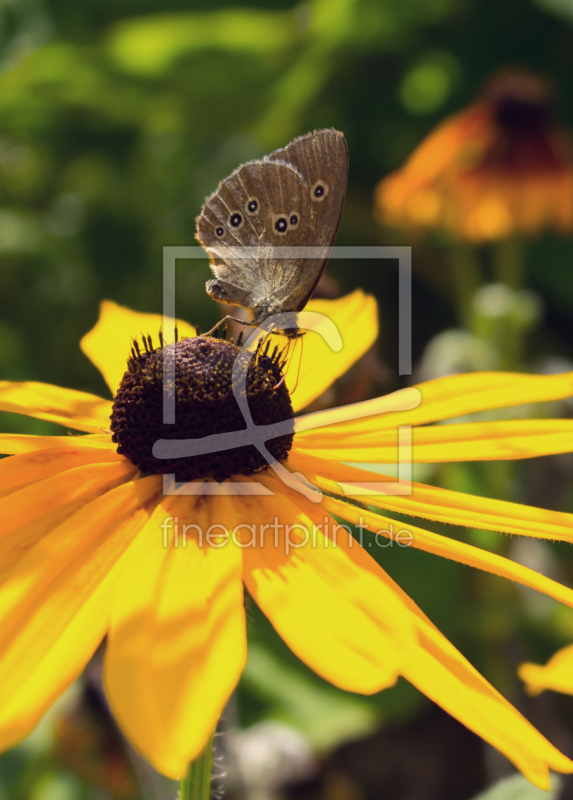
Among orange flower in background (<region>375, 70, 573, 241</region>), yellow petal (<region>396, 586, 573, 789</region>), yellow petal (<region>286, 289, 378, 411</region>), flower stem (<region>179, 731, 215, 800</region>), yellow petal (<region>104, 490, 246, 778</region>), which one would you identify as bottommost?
flower stem (<region>179, 731, 215, 800</region>)

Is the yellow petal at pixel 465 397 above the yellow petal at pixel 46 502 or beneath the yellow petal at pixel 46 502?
above

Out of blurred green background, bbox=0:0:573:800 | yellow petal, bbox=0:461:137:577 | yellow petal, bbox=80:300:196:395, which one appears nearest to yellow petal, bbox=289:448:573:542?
yellow petal, bbox=0:461:137:577

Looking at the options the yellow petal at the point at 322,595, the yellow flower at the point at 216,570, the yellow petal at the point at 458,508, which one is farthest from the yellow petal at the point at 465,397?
the yellow petal at the point at 322,595

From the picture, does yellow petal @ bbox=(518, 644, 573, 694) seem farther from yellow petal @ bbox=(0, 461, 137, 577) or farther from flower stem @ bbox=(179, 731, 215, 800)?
yellow petal @ bbox=(0, 461, 137, 577)

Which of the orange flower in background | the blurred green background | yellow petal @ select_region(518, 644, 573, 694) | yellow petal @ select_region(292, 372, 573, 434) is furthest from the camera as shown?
the blurred green background

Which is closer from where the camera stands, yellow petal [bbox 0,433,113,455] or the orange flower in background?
yellow petal [bbox 0,433,113,455]

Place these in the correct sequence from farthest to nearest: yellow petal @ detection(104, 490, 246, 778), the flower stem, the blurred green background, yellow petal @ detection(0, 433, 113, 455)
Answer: the blurred green background → yellow petal @ detection(0, 433, 113, 455) → the flower stem → yellow petal @ detection(104, 490, 246, 778)

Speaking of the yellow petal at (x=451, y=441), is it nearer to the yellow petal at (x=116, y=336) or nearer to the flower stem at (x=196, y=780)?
the yellow petal at (x=116, y=336)
